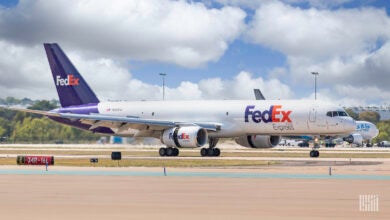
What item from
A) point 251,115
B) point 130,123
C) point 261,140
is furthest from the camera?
point 261,140

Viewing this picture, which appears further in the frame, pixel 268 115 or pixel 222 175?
pixel 268 115

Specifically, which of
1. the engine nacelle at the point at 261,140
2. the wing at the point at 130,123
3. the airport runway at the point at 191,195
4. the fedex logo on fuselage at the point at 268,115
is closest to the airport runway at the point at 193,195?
the airport runway at the point at 191,195

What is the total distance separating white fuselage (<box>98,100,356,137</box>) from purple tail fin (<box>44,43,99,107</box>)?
169 inches

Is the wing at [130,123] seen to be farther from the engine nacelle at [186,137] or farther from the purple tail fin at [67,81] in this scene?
the purple tail fin at [67,81]

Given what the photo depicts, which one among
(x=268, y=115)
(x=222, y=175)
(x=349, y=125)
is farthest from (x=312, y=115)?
(x=222, y=175)

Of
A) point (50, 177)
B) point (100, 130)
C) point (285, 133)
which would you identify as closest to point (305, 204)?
point (50, 177)

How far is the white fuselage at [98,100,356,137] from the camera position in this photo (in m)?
60.5

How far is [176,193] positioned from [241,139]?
139ft

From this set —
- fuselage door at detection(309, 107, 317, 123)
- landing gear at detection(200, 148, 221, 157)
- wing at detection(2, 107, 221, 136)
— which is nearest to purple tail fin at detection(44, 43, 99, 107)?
wing at detection(2, 107, 221, 136)

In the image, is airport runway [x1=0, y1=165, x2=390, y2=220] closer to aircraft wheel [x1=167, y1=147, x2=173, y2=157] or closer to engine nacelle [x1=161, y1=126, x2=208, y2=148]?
engine nacelle [x1=161, y1=126, x2=208, y2=148]

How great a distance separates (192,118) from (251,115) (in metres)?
6.80

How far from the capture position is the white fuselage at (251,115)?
60.5 m

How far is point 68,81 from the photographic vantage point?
75500mm

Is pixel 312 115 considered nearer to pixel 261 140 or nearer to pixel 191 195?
pixel 261 140
